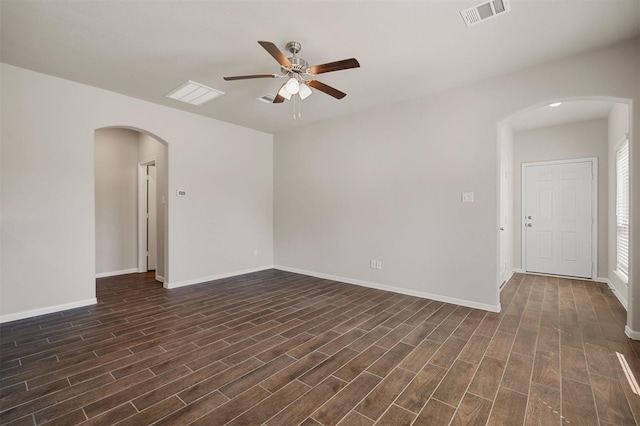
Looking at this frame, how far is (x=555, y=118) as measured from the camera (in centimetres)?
498

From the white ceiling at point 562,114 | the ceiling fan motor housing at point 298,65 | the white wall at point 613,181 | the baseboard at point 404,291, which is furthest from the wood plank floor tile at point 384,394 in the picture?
the white ceiling at point 562,114

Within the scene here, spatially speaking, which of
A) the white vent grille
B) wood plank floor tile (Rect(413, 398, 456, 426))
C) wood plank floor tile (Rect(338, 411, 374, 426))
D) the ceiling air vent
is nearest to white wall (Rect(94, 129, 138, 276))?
the white vent grille

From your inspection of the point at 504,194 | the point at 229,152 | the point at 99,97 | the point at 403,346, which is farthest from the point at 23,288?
the point at 504,194

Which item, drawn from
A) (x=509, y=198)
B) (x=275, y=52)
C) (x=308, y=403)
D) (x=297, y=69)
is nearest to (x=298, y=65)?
(x=297, y=69)

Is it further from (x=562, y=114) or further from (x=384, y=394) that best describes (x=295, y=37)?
(x=562, y=114)

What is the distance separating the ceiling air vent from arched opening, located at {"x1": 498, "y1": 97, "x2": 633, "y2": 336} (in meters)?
2.31

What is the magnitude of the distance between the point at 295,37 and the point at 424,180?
2547 mm

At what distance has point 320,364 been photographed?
7.66 feet

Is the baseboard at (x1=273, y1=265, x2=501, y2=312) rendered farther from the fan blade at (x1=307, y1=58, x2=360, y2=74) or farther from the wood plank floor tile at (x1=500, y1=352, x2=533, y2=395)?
the fan blade at (x1=307, y1=58, x2=360, y2=74)

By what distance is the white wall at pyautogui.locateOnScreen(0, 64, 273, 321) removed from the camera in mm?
3264

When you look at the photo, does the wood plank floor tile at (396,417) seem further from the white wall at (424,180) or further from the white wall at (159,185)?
the white wall at (159,185)

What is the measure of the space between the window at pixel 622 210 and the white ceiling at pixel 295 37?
6.91 ft

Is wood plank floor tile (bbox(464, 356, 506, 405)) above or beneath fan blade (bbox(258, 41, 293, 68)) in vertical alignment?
beneath

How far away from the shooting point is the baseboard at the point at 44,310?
10.6 ft
